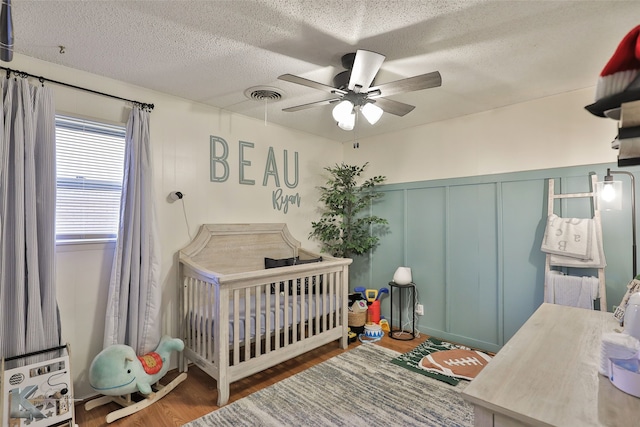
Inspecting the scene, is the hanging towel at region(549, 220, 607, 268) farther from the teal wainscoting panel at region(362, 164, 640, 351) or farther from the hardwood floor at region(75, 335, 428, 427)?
the hardwood floor at region(75, 335, 428, 427)

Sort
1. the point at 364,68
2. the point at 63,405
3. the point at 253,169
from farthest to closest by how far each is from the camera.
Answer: the point at 253,169, the point at 63,405, the point at 364,68

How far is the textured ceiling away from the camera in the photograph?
157 centimetres

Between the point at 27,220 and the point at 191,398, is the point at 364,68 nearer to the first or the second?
the point at 27,220

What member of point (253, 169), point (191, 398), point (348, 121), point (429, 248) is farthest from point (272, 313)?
point (429, 248)

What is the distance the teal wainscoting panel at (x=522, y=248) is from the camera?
9.06ft

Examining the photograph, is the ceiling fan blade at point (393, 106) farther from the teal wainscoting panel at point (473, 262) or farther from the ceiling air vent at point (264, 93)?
the teal wainscoting panel at point (473, 262)

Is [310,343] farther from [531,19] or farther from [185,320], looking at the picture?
[531,19]

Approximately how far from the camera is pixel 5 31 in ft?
3.45

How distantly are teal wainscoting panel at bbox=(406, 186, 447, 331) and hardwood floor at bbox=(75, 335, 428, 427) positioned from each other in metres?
0.61

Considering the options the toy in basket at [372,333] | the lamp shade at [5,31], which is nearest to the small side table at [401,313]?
the toy in basket at [372,333]

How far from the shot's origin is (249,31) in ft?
5.80

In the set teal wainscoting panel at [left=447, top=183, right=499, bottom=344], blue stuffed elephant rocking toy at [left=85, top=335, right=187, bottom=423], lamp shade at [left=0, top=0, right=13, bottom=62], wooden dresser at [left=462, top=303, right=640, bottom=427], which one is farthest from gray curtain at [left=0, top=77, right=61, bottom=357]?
teal wainscoting panel at [left=447, top=183, right=499, bottom=344]

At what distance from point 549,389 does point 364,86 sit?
1705 millimetres

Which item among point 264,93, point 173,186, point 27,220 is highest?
point 264,93
